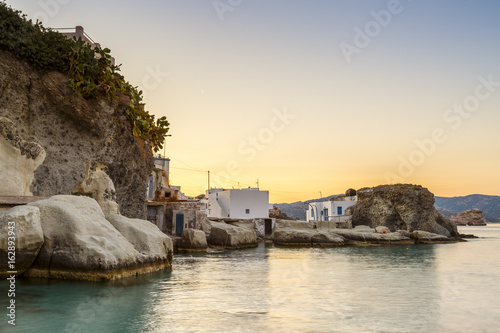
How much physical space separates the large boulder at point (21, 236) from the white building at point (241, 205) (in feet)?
154

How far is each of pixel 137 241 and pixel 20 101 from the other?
9.07 m

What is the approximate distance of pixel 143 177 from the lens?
24.6m

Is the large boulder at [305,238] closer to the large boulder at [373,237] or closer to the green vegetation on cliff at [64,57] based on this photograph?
the large boulder at [373,237]

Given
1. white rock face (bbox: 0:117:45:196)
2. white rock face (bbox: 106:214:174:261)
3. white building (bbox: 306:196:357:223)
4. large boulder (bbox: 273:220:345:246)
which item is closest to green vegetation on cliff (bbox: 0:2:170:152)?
white rock face (bbox: 0:117:45:196)

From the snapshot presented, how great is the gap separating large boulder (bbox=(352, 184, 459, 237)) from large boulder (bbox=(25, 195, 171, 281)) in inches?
2031

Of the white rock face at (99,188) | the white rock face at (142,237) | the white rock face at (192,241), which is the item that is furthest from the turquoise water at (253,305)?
the white rock face at (192,241)

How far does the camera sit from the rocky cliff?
17.7 meters

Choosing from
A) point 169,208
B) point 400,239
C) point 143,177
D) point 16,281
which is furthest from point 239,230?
point 16,281

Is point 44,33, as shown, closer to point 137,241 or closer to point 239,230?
point 137,241

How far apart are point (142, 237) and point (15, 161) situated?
6699mm

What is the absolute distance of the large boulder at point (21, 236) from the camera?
11.2 meters

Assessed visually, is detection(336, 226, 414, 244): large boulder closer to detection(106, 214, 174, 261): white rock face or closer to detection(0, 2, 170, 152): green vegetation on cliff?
detection(0, 2, 170, 152): green vegetation on cliff

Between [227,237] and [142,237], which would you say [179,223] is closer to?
[227,237]

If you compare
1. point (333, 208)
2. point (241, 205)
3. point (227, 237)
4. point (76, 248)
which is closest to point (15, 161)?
point (76, 248)
